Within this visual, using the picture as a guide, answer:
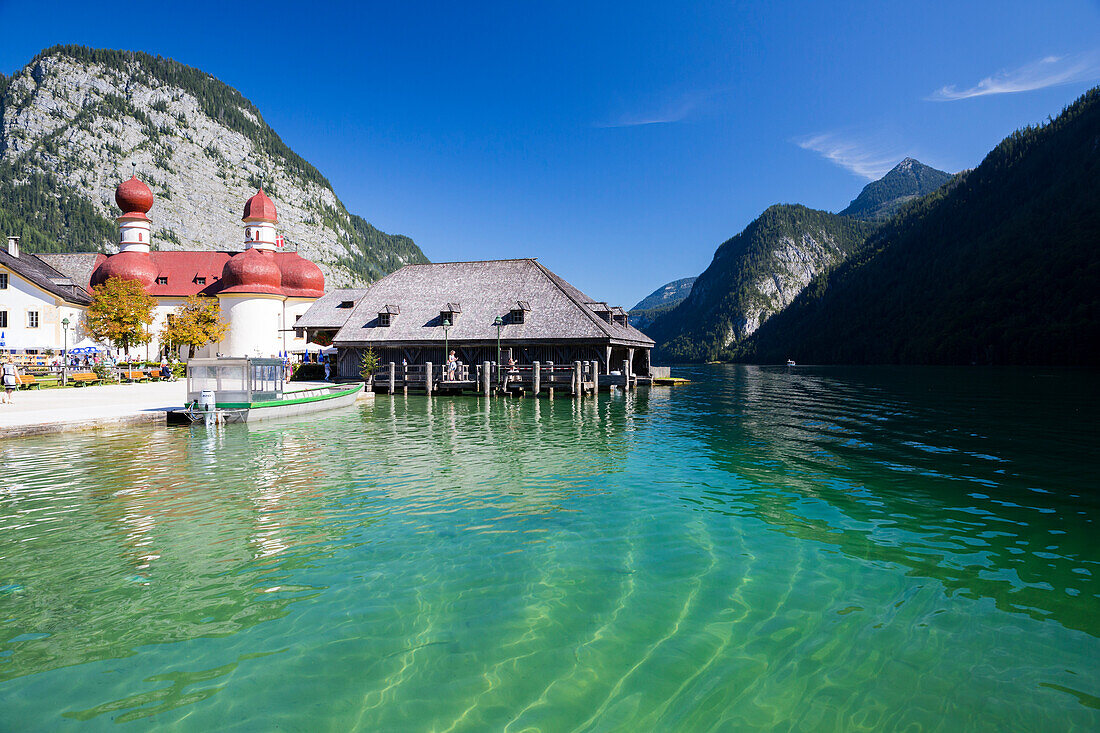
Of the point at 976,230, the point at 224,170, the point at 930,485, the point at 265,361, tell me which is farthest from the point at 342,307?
the point at 976,230

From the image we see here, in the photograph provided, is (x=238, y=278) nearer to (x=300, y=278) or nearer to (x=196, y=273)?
(x=300, y=278)

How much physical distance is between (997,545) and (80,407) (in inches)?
1281

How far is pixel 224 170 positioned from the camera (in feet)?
597

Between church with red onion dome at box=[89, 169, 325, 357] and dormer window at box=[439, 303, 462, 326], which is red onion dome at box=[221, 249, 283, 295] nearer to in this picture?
church with red onion dome at box=[89, 169, 325, 357]

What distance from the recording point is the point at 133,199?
6309 cm

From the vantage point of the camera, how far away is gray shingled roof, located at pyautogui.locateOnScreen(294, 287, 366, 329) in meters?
49.3

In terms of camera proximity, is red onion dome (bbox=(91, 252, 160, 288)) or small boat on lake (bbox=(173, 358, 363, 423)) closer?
small boat on lake (bbox=(173, 358, 363, 423))

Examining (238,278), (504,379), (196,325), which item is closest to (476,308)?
(504,379)

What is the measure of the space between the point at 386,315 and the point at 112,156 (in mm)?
169489

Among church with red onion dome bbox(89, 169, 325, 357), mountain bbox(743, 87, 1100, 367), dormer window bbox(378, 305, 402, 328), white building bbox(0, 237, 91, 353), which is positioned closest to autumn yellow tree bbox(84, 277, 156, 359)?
white building bbox(0, 237, 91, 353)

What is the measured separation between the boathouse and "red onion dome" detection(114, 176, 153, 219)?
31.8 meters

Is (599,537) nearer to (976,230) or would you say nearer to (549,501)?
(549,501)

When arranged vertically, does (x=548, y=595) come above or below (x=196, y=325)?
below

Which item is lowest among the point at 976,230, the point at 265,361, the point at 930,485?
the point at 930,485
